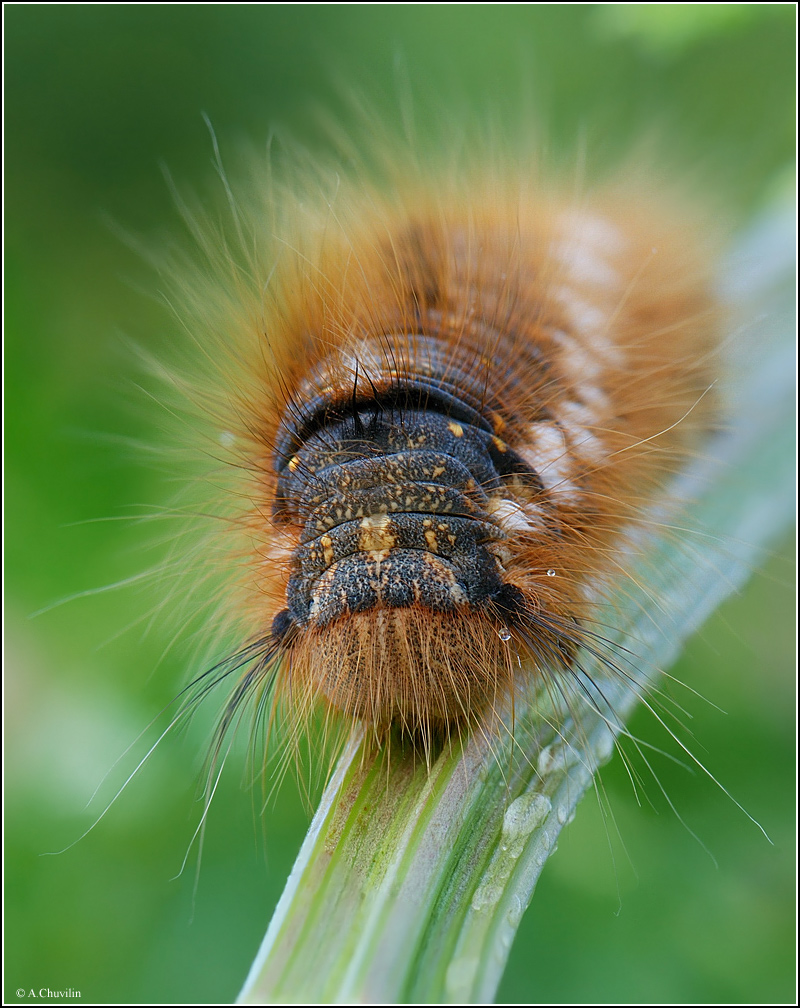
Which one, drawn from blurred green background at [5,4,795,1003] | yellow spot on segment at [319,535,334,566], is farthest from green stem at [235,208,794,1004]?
blurred green background at [5,4,795,1003]

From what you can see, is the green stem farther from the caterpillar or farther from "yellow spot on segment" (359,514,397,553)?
"yellow spot on segment" (359,514,397,553)

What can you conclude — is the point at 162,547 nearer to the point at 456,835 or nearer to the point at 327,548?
the point at 327,548

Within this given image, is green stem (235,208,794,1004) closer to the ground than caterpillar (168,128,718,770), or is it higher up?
closer to the ground

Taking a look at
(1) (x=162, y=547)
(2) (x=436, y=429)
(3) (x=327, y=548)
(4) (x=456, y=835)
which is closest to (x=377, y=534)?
(3) (x=327, y=548)

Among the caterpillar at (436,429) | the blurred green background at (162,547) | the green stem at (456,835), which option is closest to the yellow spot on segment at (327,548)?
the caterpillar at (436,429)

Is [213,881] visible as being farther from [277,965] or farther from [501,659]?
[501,659]

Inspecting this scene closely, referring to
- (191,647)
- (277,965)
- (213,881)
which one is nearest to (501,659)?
(277,965)

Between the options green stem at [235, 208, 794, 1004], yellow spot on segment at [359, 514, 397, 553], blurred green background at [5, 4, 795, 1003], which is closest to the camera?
green stem at [235, 208, 794, 1004]
